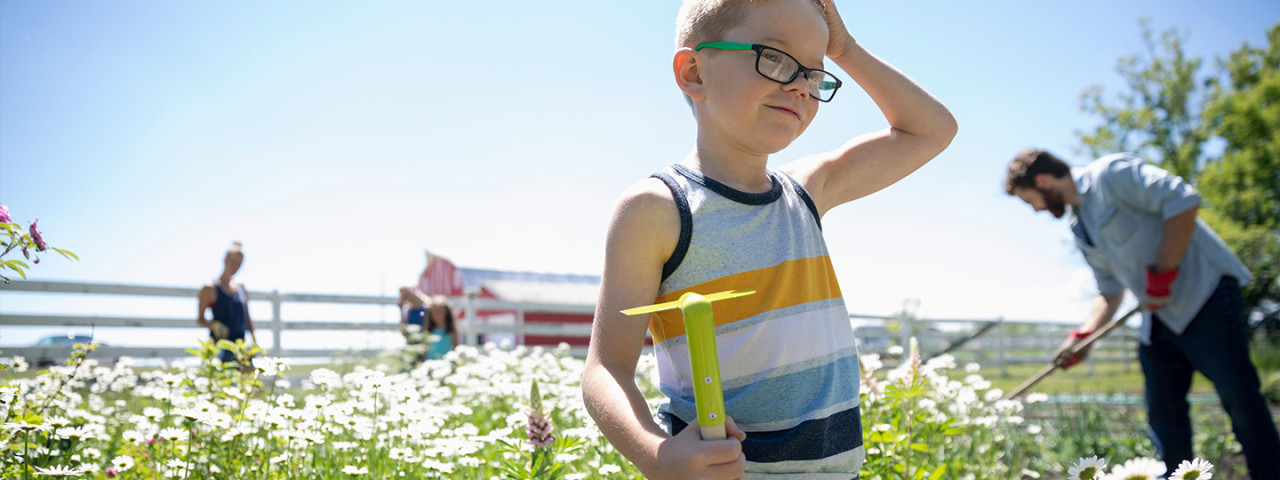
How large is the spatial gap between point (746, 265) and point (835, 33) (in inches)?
24.6

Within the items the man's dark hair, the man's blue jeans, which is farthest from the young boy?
the man's dark hair

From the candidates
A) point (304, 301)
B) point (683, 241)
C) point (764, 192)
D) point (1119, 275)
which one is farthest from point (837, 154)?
point (304, 301)

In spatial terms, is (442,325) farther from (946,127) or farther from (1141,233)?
(946,127)

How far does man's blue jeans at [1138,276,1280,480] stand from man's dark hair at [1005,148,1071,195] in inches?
37.0

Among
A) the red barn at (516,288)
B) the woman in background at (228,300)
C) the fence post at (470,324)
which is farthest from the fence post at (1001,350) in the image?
the woman in background at (228,300)

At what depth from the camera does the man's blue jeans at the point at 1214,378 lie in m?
3.35

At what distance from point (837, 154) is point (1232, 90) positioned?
30320 mm

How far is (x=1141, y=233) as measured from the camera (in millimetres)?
3900

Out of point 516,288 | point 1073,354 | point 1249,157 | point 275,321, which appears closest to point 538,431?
point 1073,354

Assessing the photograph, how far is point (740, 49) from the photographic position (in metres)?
1.31

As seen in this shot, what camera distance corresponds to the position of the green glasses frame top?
4.25 feet

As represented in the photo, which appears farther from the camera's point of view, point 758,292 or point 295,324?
point 295,324

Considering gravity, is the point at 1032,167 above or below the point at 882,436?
above

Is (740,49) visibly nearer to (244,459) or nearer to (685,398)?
(685,398)
